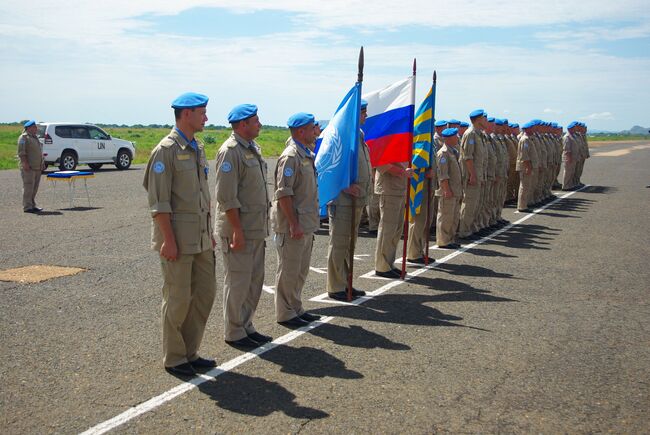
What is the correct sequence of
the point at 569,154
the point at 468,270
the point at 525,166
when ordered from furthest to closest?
the point at 569,154
the point at 525,166
the point at 468,270

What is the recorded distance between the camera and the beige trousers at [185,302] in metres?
4.93

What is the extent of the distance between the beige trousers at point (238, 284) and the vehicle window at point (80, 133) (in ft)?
75.9

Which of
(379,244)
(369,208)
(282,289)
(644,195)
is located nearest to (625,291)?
(379,244)

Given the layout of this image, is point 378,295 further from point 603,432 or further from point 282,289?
point 603,432

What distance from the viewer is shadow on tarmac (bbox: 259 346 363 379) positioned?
511cm

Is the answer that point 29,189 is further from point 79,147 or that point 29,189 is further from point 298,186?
point 79,147

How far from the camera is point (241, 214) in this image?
224 inches

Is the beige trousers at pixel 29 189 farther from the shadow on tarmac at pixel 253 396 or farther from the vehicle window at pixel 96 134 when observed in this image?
the vehicle window at pixel 96 134

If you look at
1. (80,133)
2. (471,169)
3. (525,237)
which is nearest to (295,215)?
(471,169)

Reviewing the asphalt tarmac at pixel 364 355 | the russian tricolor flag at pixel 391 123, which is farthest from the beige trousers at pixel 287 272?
the russian tricolor flag at pixel 391 123

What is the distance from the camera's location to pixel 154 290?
25.0ft

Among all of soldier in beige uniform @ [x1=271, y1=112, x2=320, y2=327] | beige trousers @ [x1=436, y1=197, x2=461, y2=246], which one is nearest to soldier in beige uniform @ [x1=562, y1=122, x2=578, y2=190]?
beige trousers @ [x1=436, y1=197, x2=461, y2=246]

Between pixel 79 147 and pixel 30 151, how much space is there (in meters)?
12.3

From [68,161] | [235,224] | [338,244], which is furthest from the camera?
[68,161]
